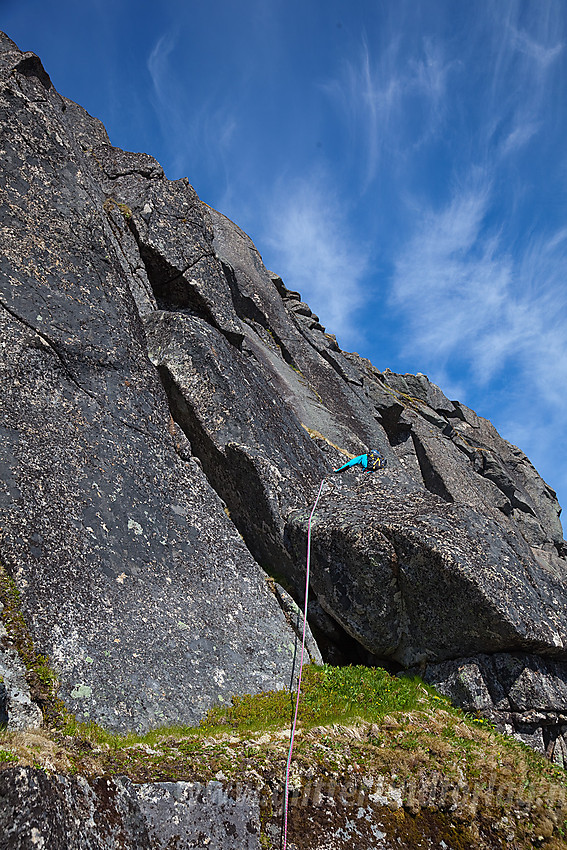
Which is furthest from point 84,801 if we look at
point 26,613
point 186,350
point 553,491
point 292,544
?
point 553,491

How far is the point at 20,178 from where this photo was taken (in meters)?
14.2

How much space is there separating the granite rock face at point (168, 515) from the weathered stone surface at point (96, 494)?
0.04 m

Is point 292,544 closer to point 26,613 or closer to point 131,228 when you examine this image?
point 26,613

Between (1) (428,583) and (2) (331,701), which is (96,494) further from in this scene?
(1) (428,583)

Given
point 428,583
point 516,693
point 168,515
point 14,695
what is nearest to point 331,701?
point 428,583

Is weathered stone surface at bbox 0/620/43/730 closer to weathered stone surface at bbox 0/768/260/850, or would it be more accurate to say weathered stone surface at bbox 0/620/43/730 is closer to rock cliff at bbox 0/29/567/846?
rock cliff at bbox 0/29/567/846

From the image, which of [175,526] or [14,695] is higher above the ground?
[175,526]

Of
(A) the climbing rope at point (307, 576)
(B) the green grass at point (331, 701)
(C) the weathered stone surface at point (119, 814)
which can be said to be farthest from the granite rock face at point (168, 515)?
(C) the weathered stone surface at point (119, 814)

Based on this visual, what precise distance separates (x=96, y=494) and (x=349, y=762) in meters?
6.74

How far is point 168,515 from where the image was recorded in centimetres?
1252

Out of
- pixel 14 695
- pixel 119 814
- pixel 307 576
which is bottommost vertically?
pixel 119 814

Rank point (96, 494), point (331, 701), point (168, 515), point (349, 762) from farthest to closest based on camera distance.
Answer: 1. point (168, 515)
2. point (96, 494)
3. point (331, 701)
4. point (349, 762)

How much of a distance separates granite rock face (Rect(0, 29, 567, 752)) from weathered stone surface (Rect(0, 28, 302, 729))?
4cm

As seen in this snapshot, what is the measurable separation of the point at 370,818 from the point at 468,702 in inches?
195
